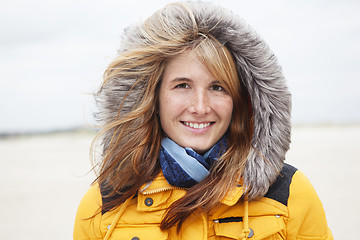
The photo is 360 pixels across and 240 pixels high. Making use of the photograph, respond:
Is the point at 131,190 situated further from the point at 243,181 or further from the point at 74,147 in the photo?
the point at 74,147

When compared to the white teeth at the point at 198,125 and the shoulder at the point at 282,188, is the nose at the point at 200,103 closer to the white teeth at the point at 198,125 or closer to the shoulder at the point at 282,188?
the white teeth at the point at 198,125

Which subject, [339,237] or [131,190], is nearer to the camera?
[131,190]

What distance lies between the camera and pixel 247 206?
184cm

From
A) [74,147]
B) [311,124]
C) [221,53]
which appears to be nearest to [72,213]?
[221,53]

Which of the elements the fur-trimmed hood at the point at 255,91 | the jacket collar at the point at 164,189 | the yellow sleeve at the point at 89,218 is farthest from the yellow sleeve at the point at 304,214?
the yellow sleeve at the point at 89,218

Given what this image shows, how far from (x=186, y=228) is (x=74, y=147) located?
12.8m

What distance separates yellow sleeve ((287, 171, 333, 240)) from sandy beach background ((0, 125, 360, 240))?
140 centimetres

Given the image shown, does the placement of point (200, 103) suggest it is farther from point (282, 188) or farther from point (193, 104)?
point (282, 188)

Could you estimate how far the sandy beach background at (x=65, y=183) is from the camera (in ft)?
19.2

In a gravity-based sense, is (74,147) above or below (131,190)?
below

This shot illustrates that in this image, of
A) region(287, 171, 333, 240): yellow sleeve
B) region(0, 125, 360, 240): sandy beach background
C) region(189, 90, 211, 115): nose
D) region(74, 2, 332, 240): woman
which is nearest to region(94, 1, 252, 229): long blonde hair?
region(74, 2, 332, 240): woman

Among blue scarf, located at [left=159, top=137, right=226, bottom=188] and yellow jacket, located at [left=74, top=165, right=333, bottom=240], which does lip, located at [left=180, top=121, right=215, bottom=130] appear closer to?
blue scarf, located at [left=159, top=137, right=226, bottom=188]

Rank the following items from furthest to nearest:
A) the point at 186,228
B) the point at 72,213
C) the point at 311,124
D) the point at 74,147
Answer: the point at 311,124 < the point at 74,147 < the point at 72,213 < the point at 186,228

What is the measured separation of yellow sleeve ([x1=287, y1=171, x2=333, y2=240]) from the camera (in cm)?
184
